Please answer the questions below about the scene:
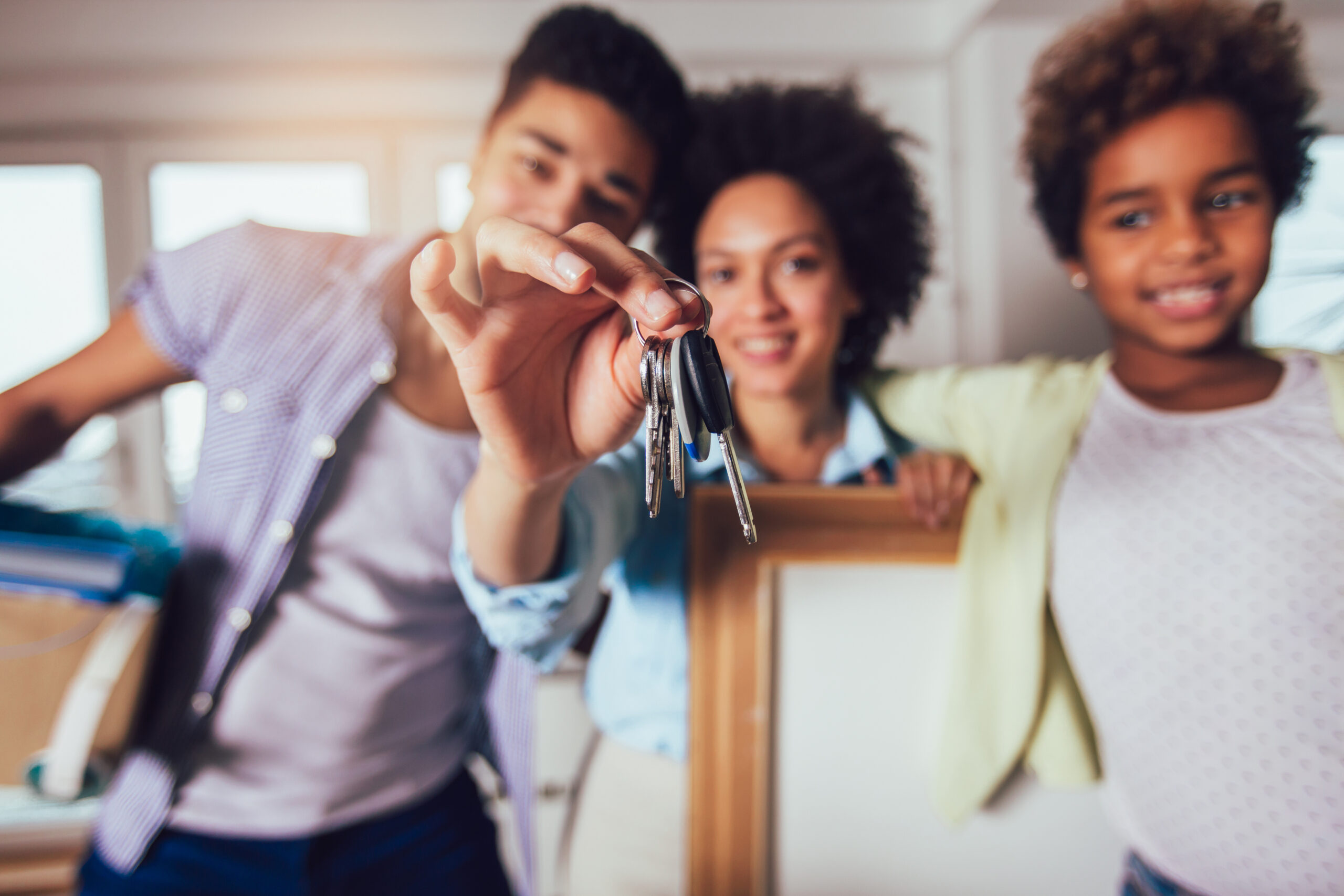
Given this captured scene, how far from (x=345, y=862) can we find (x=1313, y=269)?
0.87 metres

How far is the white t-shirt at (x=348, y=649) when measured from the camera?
47cm

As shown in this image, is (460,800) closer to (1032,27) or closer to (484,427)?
(484,427)

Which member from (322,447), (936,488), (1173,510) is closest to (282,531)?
(322,447)

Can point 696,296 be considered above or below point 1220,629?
above

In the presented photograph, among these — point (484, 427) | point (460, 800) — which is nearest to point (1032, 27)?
point (484, 427)

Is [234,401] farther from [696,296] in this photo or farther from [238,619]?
[696,296]

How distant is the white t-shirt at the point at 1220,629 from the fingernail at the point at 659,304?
0.41 m

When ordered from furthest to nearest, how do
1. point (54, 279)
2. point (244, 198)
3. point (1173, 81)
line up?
point (244, 198), point (54, 279), point (1173, 81)

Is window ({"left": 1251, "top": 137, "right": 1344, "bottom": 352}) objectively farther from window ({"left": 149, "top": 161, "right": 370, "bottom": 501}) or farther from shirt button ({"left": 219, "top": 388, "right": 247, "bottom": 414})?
window ({"left": 149, "top": 161, "right": 370, "bottom": 501})

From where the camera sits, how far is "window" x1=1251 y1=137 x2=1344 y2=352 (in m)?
0.53

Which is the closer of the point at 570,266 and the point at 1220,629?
the point at 570,266

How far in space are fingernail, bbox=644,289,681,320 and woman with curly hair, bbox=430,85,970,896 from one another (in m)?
0.21

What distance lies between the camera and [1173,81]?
48cm

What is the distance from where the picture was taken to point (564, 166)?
50cm
